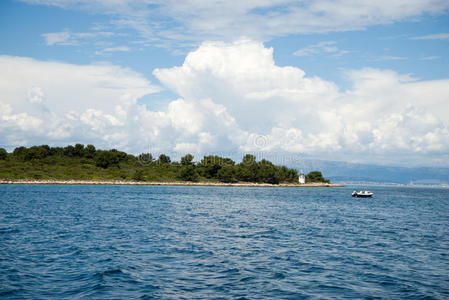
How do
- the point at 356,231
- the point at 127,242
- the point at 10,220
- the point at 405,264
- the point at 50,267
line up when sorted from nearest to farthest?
1. the point at 50,267
2. the point at 405,264
3. the point at 127,242
4. the point at 356,231
5. the point at 10,220

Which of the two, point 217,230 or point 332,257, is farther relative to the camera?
point 217,230

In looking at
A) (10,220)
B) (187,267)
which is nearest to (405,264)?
(187,267)

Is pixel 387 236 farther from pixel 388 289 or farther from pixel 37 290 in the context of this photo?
pixel 37 290

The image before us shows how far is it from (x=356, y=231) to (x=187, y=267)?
92.9ft

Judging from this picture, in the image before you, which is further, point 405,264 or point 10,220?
point 10,220

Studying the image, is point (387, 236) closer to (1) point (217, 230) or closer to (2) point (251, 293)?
(1) point (217, 230)

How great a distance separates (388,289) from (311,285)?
439 cm

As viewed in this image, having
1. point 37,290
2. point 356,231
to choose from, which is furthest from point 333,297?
point 356,231

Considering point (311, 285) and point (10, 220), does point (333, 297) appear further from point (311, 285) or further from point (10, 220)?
point (10, 220)

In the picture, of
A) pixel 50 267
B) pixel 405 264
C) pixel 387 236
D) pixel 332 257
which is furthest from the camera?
pixel 387 236

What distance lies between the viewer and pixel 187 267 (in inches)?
990

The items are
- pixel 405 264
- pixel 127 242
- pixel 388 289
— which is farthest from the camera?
pixel 127 242

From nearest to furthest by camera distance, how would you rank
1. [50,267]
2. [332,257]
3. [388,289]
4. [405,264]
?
[388,289]
[50,267]
[405,264]
[332,257]

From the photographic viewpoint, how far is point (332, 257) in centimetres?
2967
